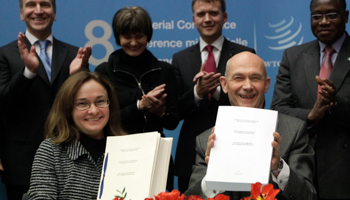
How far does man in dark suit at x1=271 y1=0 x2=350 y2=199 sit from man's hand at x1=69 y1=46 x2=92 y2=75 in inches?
63.6

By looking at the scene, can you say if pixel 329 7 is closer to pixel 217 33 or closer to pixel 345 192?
pixel 217 33

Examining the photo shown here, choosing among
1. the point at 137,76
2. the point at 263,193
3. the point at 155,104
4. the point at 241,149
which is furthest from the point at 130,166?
the point at 137,76

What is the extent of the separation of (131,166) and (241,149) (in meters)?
0.57

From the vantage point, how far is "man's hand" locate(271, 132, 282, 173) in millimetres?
2205

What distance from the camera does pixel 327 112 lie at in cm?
349

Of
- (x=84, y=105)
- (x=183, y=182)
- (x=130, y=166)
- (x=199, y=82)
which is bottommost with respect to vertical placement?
(x=183, y=182)

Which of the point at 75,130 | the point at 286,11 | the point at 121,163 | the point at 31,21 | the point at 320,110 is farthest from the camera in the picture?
the point at 286,11

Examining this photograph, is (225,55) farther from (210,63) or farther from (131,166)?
(131,166)

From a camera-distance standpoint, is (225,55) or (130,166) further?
(225,55)

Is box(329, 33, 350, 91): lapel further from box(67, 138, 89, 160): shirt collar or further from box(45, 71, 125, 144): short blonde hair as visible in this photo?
box(67, 138, 89, 160): shirt collar

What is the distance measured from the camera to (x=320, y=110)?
335 centimetres

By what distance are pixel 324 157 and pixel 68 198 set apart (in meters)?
1.94

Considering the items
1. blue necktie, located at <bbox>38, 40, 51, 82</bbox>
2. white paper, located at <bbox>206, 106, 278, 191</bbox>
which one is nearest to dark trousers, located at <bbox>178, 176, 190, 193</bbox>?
blue necktie, located at <bbox>38, 40, 51, 82</bbox>

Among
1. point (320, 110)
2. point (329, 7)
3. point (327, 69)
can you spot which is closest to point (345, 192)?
point (320, 110)
